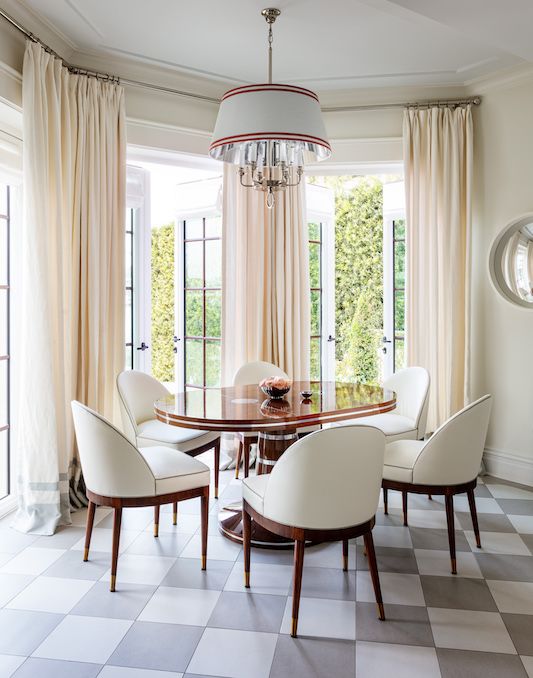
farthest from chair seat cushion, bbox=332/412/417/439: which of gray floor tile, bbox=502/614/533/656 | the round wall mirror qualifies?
gray floor tile, bbox=502/614/533/656

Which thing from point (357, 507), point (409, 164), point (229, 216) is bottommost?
point (357, 507)

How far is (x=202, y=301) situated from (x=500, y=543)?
3004 millimetres

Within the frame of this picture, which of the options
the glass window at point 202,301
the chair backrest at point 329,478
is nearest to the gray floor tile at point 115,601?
the chair backrest at point 329,478

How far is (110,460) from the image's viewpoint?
8.30 ft

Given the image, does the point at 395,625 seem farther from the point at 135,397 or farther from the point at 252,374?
the point at 252,374

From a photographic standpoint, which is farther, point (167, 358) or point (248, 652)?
point (167, 358)

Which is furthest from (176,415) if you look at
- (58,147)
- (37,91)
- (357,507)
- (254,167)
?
(37,91)

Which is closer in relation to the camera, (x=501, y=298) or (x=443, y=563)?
(x=443, y=563)

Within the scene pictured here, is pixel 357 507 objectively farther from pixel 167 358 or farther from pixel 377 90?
pixel 167 358

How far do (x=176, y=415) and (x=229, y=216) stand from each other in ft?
7.25

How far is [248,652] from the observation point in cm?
211

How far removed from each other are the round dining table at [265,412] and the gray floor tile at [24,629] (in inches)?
37.4

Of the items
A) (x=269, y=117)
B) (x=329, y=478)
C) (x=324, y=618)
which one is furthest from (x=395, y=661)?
(x=269, y=117)

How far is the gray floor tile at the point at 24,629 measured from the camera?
214cm
